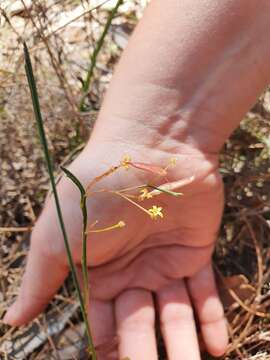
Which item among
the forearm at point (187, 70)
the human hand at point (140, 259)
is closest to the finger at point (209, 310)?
the human hand at point (140, 259)

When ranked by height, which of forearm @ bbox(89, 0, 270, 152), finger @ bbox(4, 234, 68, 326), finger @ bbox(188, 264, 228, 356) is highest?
forearm @ bbox(89, 0, 270, 152)

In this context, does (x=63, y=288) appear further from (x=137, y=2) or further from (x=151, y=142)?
(x=137, y=2)

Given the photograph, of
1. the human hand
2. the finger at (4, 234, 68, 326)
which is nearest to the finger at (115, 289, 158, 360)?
→ the human hand

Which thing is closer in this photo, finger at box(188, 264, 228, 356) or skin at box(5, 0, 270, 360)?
skin at box(5, 0, 270, 360)

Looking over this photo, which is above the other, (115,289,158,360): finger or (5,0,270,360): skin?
(5,0,270,360): skin

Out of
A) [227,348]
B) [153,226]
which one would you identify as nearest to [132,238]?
[153,226]

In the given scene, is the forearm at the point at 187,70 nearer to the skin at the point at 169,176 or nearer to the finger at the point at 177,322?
the skin at the point at 169,176

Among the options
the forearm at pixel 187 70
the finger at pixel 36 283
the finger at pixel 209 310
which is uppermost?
the forearm at pixel 187 70

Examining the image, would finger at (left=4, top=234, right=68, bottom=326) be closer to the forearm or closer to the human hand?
the human hand
